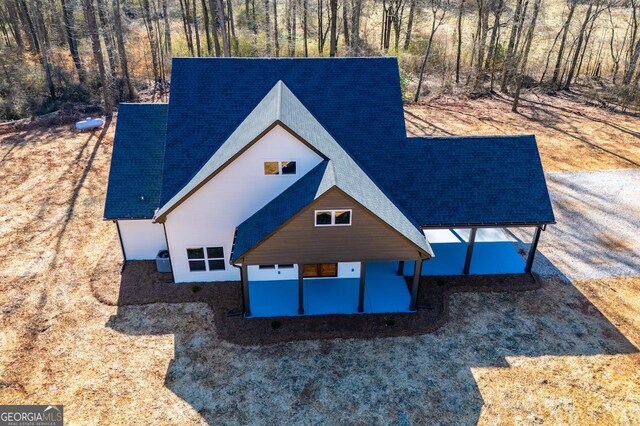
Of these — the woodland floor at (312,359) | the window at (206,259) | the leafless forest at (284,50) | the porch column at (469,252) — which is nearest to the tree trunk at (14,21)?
the leafless forest at (284,50)

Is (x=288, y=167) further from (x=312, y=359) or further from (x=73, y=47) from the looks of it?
(x=73, y=47)

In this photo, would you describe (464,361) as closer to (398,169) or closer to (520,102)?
(398,169)

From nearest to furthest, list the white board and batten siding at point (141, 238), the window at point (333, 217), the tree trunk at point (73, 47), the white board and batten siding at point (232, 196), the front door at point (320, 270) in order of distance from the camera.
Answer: the window at point (333, 217), the white board and batten siding at point (232, 196), the front door at point (320, 270), the white board and batten siding at point (141, 238), the tree trunk at point (73, 47)

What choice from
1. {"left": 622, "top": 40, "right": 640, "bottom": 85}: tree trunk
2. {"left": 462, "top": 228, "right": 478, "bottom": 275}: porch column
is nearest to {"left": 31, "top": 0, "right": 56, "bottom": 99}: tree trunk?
{"left": 462, "top": 228, "right": 478, "bottom": 275}: porch column

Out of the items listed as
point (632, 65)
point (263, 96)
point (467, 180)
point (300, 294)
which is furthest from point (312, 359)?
point (632, 65)

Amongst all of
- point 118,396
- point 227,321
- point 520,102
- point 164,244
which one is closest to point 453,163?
point 227,321

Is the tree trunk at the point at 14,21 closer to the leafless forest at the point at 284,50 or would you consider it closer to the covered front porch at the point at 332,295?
the leafless forest at the point at 284,50
